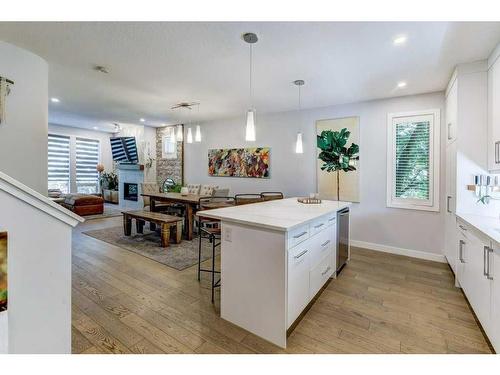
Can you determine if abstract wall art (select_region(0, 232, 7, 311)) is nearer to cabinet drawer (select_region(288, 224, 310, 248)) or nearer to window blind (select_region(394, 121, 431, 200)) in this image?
cabinet drawer (select_region(288, 224, 310, 248))

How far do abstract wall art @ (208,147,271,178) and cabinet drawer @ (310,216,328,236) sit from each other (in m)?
2.99

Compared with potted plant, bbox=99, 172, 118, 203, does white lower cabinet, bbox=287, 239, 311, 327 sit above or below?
below

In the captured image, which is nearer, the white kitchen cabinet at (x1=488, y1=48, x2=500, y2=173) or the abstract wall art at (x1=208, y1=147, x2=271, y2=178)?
the white kitchen cabinet at (x1=488, y1=48, x2=500, y2=173)

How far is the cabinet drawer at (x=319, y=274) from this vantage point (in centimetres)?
227

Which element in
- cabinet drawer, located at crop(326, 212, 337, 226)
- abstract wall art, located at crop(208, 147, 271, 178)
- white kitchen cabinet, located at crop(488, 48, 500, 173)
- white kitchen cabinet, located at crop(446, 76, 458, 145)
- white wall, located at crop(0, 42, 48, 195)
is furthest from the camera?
abstract wall art, located at crop(208, 147, 271, 178)

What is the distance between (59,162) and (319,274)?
9262mm

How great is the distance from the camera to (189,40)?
2.43m

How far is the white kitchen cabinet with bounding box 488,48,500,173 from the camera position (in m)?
2.37

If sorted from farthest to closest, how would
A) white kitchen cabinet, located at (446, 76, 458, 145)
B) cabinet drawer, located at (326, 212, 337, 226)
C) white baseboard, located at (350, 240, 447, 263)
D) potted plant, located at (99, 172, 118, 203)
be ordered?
potted plant, located at (99, 172, 118, 203) < white baseboard, located at (350, 240, 447, 263) < white kitchen cabinet, located at (446, 76, 458, 145) < cabinet drawer, located at (326, 212, 337, 226)

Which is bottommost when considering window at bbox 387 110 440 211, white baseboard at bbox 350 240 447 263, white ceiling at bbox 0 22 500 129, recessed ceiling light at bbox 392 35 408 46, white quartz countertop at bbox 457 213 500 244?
white baseboard at bbox 350 240 447 263

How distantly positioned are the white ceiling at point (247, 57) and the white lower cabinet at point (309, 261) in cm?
183

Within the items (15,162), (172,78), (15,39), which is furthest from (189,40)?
(15,162)

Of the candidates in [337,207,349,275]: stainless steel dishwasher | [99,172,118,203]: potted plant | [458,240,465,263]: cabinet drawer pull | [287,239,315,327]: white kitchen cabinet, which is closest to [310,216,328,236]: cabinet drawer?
[287,239,315,327]: white kitchen cabinet
